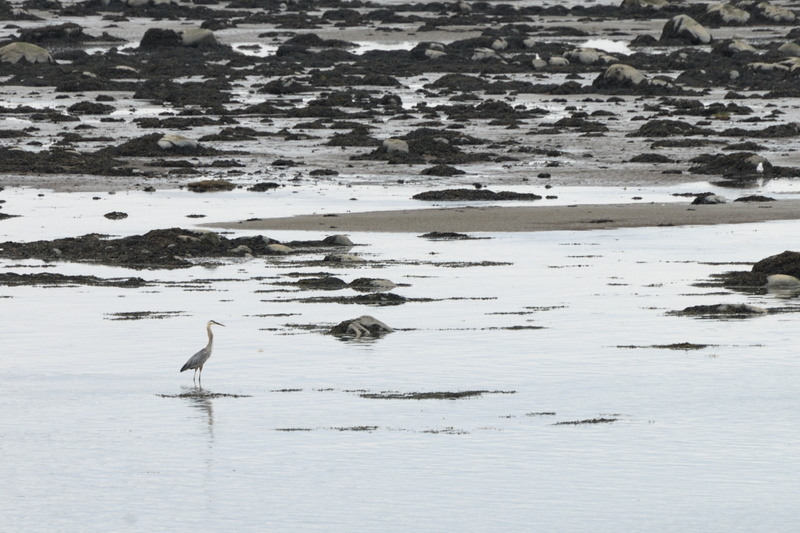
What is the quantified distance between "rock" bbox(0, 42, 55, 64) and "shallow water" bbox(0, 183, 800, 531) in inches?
1819

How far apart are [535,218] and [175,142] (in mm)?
14067

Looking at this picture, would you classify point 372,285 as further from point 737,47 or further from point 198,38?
point 198,38

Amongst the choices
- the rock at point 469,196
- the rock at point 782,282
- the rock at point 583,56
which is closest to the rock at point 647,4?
the rock at point 583,56

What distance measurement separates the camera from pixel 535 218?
2622 centimetres

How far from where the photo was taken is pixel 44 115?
152 ft

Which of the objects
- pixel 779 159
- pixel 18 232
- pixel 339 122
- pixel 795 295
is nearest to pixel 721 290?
pixel 795 295

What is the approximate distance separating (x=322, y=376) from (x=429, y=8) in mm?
93722

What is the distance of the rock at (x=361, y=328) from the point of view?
15.6 meters

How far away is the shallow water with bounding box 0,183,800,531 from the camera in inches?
366

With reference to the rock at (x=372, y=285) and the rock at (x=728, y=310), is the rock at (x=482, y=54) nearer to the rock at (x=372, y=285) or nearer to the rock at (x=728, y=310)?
the rock at (x=372, y=285)

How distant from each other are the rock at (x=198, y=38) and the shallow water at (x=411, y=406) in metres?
56.3

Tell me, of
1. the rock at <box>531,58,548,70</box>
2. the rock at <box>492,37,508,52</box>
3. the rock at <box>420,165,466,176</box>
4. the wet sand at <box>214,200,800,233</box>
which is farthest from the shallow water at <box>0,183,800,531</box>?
the rock at <box>492,37,508,52</box>

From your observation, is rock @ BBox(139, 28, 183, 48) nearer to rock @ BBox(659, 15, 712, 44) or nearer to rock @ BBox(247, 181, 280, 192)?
rock @ BBox(659, 15, 712, 44)

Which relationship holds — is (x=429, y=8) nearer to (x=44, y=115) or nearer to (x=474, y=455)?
(x=44, y=115)
